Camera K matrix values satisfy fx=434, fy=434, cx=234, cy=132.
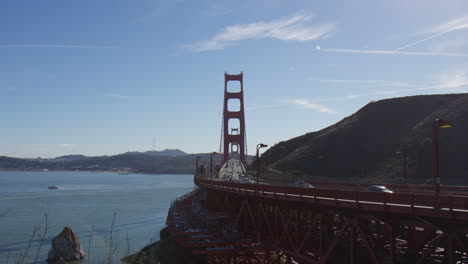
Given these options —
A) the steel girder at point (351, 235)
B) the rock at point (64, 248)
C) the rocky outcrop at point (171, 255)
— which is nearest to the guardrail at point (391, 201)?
the steel girder at point (351, 235)

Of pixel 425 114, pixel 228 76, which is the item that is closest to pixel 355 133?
pixel 425 114

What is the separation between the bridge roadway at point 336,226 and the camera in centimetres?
1173

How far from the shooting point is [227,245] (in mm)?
25906

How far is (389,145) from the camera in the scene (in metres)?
79.9

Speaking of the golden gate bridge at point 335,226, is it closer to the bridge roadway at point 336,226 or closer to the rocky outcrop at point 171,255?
the bridge roadway at point 336,226

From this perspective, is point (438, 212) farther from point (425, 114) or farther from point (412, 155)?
point (425, 114)

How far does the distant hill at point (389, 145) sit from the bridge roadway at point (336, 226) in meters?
29.9

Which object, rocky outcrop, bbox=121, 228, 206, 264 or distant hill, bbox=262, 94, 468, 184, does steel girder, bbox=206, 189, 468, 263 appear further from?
distant hill, bbox=262, 94, 468, 184

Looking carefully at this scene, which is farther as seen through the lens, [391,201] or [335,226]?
[335,226]

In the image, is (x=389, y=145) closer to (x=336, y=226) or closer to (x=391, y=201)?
(x=336, y=226)

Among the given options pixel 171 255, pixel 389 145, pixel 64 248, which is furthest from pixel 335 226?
pixel 389 145

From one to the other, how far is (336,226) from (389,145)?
63.3 metres

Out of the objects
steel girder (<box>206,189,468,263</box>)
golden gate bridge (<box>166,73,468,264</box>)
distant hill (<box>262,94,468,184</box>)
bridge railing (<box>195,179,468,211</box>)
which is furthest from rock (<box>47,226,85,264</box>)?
distant hill (<box>262,94,468,184</box>)

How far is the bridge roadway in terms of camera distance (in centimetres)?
1173
